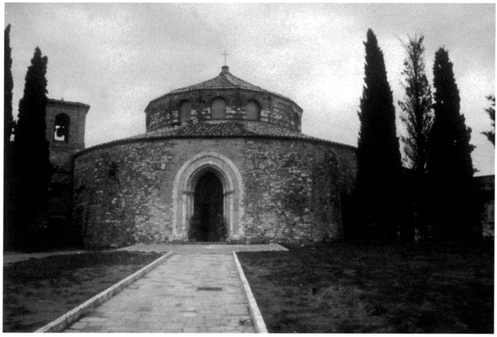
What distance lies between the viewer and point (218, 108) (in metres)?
26.4

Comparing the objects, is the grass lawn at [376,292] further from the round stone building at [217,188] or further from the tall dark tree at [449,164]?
the round stone building at [217,188]

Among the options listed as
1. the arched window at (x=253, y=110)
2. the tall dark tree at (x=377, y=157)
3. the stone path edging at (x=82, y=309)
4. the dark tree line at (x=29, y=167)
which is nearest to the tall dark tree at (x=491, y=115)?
the stone path edging at (x=82, y=309)

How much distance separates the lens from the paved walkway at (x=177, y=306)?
6227 millimetres

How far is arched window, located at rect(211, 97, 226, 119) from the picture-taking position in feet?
86.4


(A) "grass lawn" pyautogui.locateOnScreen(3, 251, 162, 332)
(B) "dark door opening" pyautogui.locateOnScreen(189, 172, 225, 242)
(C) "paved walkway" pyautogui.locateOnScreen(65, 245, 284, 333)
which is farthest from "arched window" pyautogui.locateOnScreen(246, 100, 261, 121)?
(C) "paved walkway" pyautogui.locateOnScreen(65, 245, 284, 333)

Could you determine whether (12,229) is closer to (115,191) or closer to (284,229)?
(115,191)

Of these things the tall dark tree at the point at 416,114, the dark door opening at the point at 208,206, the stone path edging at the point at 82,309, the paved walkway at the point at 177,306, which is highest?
the tall dark tree at the point at 416,114

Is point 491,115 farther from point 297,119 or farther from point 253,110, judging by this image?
point 297,119

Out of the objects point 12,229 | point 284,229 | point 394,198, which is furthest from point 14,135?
point 394,198

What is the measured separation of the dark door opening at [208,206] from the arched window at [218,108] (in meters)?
4.89

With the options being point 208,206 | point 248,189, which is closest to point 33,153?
point 208,206

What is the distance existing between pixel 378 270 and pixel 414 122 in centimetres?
1346

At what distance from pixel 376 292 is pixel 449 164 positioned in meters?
12.6

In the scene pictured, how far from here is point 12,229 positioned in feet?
60.1
